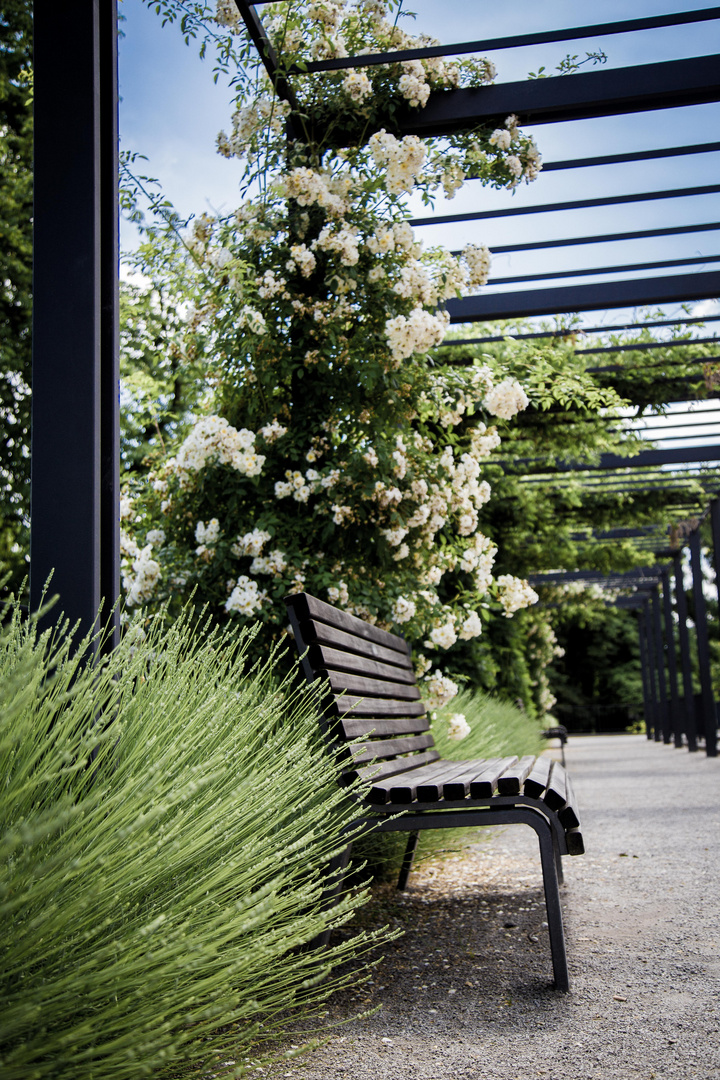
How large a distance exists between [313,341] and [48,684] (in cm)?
308

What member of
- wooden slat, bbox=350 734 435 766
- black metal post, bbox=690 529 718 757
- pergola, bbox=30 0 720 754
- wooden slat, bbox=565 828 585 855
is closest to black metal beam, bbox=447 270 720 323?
pergola, bbox=30 0 720 754

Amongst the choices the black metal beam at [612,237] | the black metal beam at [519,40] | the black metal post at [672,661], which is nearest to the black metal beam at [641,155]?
the black metal beam at [612,237]

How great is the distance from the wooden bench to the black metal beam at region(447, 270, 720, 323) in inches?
158

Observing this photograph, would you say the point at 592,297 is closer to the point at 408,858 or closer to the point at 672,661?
the point at 408,858

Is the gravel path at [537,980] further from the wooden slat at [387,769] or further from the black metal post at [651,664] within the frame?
the black metal post at [651,664]

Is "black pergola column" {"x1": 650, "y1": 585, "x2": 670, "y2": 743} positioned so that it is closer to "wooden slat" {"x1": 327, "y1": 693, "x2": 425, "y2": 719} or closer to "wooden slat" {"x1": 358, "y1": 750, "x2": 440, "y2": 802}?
"wooden slat" {"x1": 327, "y1": 693, "x2": 425, "y2": 719}

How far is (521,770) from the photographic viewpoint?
9.17 feet

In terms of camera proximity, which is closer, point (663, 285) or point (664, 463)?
point (663, 285)

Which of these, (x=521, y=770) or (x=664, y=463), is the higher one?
(x=664, y=463)

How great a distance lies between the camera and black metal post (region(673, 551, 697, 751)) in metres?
14.0

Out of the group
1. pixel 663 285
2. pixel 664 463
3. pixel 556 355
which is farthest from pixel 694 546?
pixel 556 355

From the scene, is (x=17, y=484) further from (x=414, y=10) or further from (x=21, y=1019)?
(x=21, y=1019)

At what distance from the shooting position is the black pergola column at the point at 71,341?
2.38m

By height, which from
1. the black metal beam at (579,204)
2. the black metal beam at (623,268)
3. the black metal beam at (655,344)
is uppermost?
the black metal beam at (579,204)
